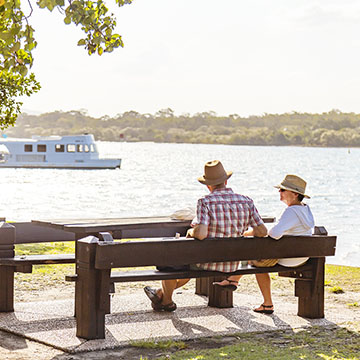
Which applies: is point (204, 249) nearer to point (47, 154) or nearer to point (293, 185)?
point (293, 185)

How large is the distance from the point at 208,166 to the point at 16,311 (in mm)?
2196

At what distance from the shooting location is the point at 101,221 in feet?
24.1

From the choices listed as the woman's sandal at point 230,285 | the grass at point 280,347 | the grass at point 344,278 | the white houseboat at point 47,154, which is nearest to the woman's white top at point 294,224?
the woman's sandal at point 230,285

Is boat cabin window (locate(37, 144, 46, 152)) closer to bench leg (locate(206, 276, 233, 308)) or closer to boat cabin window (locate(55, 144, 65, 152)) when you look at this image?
boat cabin window (locate(55, 144, 65, 152))

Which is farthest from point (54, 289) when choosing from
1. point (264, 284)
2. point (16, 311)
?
point (264, 284)

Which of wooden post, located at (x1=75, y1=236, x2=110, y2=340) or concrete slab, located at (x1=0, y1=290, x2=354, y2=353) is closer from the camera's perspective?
wooden post, located at (x1=75, y1=236, x2=110, y2=340)

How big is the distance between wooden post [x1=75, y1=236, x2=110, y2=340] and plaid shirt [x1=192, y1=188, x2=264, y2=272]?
0.87 metres

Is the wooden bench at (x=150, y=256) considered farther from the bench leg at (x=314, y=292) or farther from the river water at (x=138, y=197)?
the river water at (x=138, y=197)

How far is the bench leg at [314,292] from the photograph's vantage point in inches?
277

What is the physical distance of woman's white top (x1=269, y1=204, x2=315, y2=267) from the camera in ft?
22.0

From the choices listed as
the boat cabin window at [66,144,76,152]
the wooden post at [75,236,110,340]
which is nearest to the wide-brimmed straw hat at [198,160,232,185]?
the wooden post at [75,236,110,340]

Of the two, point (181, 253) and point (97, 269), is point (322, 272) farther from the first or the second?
point (97, 269)

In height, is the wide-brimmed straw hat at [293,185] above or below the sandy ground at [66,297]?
above

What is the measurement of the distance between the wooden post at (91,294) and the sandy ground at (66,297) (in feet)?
1.03
